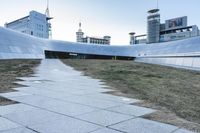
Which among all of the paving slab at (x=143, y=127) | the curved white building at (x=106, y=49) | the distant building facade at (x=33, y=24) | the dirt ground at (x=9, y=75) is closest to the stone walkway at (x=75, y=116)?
the paving slab at (x=143, y=127)

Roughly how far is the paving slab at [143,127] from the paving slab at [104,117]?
225 millimetres

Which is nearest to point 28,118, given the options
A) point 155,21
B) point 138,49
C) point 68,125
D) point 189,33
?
point 68,125

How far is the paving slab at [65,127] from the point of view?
436 centimetres

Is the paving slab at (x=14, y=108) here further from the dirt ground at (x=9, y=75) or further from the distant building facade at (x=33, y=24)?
the distant building facade at (x=33, y=24)

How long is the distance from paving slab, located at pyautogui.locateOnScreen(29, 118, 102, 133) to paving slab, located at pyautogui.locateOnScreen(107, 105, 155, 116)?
1301 mm

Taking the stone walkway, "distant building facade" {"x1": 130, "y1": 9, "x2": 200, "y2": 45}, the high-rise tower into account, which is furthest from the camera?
the high-rise tower

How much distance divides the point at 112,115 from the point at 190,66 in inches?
1036

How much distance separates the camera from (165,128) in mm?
4656

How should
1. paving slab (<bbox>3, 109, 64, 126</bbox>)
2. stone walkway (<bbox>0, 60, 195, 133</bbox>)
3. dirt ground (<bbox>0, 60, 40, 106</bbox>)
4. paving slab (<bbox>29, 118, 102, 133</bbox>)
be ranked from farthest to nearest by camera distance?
1. dirt ground (<bbox>0, 60, 40, 106</bbox>)
2. paving slab (<bbox>3, 109, 64, 126</bbox>)
3. stone walkway (<bbox>0, 60, 195, 133</bbox>)
4. paving slab (<bbox>29, 118, 102, 133</bbox>)

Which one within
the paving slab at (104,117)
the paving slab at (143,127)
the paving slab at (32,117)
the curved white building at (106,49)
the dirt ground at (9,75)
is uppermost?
the curved white building at (106,49)

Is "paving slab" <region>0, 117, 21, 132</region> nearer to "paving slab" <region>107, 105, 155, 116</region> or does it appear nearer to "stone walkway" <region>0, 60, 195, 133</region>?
"stone walkway" <region>0, 60, 195, 133</region>

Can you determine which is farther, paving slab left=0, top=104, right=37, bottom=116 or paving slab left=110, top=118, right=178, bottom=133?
paving slab left=0, top=104, right=37, bottom=116

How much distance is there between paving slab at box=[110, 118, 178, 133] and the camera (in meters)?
4.48

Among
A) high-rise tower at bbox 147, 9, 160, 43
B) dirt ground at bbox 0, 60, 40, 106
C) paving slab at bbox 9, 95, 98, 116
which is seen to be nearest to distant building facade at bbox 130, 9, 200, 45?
high-rise tower at bbox 147, 9, 160, 43
